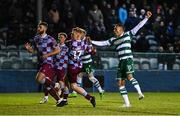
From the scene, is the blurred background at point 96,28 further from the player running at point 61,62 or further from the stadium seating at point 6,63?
the player running at point 61,62

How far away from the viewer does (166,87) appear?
30156 millimetres

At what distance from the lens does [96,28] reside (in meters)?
29.8

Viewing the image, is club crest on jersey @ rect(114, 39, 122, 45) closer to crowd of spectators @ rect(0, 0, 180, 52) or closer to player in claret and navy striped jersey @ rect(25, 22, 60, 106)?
player in claret and navy striped jersey @ rect(25, 22, 60, 106)

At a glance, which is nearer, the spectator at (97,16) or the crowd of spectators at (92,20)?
the crowd of spectators at (92,20)

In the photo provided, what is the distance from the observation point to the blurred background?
92.5 ft

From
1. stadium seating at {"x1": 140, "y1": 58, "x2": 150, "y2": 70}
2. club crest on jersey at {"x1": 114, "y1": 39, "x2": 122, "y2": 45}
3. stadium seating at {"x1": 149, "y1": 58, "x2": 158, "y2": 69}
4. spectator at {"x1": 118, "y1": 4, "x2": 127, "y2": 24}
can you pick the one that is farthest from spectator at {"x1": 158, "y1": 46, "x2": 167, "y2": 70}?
club crest on jersey at {"x1": 114, "y1": 39, "x2": 122, "y2": 45}

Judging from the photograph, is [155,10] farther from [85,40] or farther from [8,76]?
[85,40]

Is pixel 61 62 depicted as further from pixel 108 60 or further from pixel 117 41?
pixel 108 60

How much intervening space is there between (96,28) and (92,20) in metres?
0.67

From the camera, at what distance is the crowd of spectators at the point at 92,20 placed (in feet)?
96.1

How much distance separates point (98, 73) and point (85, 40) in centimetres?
815

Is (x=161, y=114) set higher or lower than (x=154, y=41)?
lower

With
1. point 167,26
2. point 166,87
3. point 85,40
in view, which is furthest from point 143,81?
point 85,40

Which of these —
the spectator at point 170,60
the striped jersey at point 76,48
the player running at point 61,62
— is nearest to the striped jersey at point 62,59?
the player running at point 61,62
